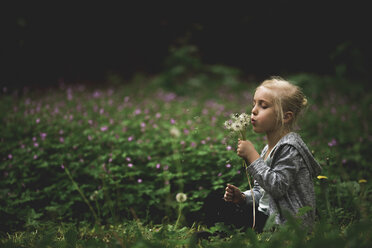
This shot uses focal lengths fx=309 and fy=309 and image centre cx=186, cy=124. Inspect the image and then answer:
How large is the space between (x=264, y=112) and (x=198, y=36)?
993cm

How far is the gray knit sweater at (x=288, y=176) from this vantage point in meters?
1.81

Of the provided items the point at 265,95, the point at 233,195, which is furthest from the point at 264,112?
the point at 233,195

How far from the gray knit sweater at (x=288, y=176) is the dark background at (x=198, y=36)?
326 inches

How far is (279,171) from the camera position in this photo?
1845mm

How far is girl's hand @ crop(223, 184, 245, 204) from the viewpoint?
2120mm

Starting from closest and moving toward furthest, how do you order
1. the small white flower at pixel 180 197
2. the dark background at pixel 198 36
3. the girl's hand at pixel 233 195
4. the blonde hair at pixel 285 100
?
the blonde hair at pixel 285 100 → the girl's hand at pixel 233 195 → the small white flower at pixel 180 197 → the dark background at pixel 198 36

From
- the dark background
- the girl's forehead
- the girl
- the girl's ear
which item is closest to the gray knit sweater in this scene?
the girl

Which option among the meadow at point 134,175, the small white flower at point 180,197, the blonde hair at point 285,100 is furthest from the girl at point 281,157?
the small white flower at point 180,197

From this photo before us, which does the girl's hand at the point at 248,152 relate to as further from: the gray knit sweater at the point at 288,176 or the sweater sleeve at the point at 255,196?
the sweater sleeve at the point at 255,196

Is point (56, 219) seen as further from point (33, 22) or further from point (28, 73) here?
point (33, 22)

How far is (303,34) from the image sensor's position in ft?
36.0

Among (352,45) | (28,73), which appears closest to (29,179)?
(28,73)

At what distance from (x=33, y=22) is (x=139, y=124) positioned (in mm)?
6691

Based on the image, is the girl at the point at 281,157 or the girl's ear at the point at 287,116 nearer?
the girl at the point at 281,157
